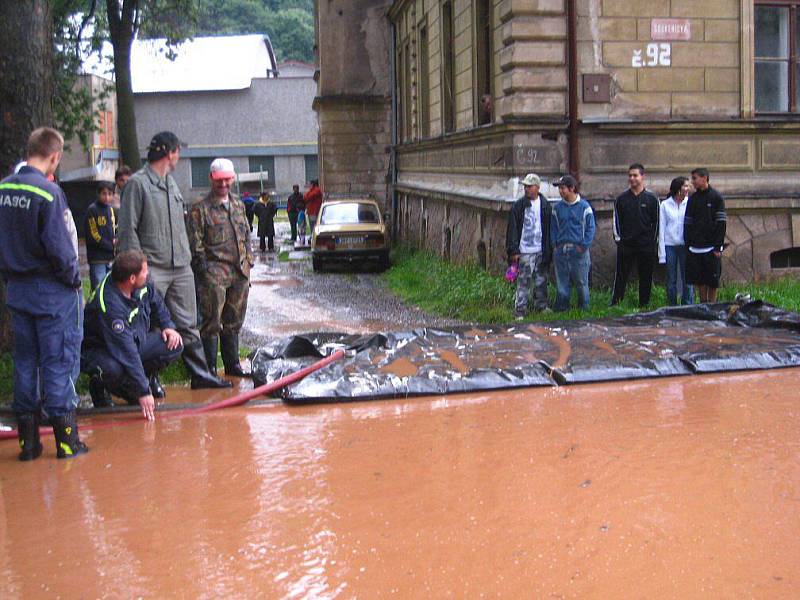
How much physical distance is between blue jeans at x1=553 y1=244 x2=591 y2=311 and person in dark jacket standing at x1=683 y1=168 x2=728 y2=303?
3.84ft

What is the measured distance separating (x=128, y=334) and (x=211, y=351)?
1.80m

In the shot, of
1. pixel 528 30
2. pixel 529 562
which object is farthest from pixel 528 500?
pixel 528 30

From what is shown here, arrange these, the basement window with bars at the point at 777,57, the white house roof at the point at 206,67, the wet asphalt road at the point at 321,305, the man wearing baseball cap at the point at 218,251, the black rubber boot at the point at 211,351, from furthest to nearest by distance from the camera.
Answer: the white house roof at the point at 206,67
the basement window with bars at the point at 777,57
the wet asphalt road at the point at 321,305
the black rubber boot at the point at 211,351
the man wearing baseball cap at the point at 218,251

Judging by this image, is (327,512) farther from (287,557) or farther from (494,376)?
(494,376)

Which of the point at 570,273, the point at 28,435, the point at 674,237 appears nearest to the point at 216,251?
the point at 28,435

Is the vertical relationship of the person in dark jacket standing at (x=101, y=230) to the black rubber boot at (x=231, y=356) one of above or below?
above

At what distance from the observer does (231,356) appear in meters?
9.43

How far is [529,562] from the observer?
4777 millimetres

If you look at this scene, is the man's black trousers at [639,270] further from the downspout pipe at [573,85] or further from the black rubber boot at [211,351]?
the black rubber boot at [211,351]

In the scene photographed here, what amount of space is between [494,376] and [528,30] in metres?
6.74

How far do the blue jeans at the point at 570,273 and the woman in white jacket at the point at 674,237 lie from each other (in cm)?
99

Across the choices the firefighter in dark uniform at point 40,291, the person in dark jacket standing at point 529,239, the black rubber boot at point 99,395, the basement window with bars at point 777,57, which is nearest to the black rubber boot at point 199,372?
the black rubber boot at point 99,395

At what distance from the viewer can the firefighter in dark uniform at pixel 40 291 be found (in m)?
6.46

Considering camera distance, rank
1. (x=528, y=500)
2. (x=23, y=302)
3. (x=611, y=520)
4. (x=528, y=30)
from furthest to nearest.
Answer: (x=528, y=30), (x=23, y=302), (x=528, y=500), (x=611, y=520)
